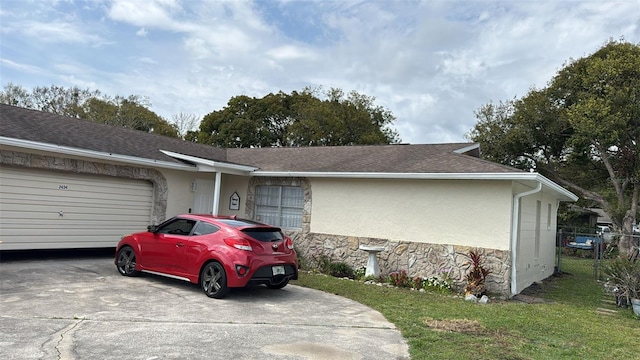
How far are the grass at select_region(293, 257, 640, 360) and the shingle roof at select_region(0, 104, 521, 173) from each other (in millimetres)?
2914

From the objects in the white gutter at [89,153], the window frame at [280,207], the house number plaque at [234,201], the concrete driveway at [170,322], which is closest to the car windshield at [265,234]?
the concrete driveway at [170,322]

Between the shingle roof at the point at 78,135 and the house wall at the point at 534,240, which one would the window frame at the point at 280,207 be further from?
the house wall at the point at 534,240

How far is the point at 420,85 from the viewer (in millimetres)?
19484

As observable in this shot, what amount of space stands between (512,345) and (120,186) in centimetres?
994

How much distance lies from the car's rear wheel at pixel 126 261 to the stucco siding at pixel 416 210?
487 centimetres

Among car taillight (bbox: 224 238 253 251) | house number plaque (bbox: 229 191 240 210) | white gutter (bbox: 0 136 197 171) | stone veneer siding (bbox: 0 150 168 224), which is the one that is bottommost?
car taillight (bbox: 224 238 253 251)

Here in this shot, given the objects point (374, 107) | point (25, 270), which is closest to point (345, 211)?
point (25, 270)

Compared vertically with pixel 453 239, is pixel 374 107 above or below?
above

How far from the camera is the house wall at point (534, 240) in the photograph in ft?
34.9

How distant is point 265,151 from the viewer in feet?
52.4

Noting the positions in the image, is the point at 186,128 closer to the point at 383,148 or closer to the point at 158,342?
the point at 383,148

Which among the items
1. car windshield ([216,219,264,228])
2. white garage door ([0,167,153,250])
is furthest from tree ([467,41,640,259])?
white garage door ([0,167,153,250])

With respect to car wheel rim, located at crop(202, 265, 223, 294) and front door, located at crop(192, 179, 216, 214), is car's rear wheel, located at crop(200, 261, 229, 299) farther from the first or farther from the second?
front door, located at crop(192, 179, 216, 214)

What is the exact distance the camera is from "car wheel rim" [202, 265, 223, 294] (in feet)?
24.8
